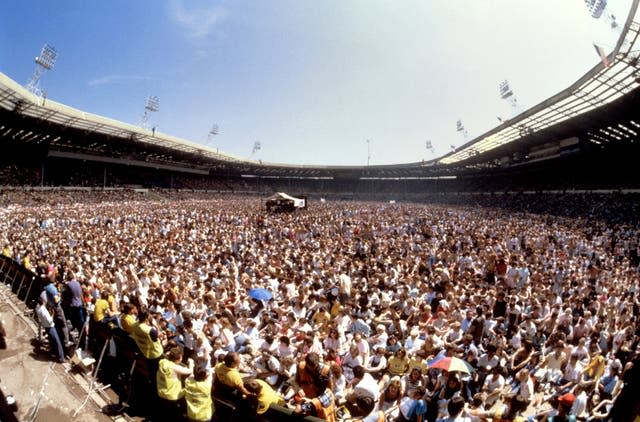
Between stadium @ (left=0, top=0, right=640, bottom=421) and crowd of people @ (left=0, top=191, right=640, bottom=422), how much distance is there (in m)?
0.05

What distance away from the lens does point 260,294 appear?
930 cm

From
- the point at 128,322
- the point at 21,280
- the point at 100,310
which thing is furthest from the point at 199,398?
the point at 21,280

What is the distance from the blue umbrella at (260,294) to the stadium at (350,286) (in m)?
0.07

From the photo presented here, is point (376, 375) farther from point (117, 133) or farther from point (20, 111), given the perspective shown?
point (117, 133)

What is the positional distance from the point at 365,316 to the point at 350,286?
1.71m

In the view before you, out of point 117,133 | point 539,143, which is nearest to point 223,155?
point 117,133

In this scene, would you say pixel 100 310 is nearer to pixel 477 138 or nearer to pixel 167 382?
pixel 167 382

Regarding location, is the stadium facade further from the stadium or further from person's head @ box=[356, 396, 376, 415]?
person's head @ box=[356, 396, 376, 415]

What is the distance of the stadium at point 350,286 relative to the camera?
17.8ft

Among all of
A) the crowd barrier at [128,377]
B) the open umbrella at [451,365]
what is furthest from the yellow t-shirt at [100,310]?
the open umbrella at [451,365]

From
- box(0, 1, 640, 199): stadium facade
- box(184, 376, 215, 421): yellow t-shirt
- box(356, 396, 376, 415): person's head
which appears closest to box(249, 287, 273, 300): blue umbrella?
box(184, 376, 215, 421): yellow t-shirt

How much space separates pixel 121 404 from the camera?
552 centimetres

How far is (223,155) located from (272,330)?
171 feet

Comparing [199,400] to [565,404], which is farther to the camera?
[565,404]
